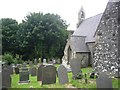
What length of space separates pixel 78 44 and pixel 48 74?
15832 millimetres

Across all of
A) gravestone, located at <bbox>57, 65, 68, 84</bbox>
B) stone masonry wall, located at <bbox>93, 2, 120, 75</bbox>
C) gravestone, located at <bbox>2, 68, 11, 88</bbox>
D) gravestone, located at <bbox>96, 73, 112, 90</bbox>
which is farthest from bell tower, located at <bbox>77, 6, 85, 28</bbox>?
gravestone, located at <bbox>96, 73, 112, 90</bbox>

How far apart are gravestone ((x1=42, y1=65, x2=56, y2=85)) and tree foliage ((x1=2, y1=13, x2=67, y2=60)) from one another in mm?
22825

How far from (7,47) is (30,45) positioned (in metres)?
5.54

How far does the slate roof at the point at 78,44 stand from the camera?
2742 centimetres

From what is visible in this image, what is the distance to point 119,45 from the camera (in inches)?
570

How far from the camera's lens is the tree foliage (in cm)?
3616

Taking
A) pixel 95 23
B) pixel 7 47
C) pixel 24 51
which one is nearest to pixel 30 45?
pixel 24 51

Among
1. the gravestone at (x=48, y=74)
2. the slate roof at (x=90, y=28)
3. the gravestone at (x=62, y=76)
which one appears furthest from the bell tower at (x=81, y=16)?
the gravestone at (x=48, y=74)

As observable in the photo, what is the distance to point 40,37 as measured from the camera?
3569cm

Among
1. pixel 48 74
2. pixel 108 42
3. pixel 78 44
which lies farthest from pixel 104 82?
pixel 78 44

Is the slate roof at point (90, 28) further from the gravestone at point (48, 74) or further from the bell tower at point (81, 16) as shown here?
the gravestone at point (48, 74)

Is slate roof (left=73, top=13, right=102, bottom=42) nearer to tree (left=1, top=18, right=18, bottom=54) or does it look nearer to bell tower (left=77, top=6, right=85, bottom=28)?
bell tower (left=77, top=6, right=85, bottom=28)

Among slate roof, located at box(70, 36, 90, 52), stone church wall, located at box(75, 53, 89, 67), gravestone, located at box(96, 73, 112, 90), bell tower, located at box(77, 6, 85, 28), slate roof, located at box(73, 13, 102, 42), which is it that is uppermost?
bell tower, located at box(77, 6, 85, 28)

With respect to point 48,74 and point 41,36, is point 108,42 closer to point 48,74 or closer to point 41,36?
point 48,74
